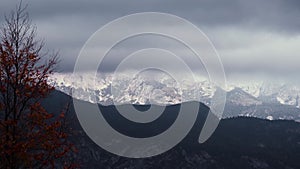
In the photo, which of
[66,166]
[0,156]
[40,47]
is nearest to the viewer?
[0,156]

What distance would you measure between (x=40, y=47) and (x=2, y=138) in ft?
28.1

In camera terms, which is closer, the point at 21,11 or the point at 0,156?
the point at 0,156

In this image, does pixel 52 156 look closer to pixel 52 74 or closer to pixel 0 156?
pixel 0 156

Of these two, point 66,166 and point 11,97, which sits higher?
point 11,97

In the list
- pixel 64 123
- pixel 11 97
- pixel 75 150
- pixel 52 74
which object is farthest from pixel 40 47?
Answer: pixel 75 150

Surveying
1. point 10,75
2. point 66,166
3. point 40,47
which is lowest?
point 66,166

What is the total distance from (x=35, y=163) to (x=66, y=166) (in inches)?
103

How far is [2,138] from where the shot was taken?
29.8m

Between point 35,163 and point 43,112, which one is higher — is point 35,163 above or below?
below

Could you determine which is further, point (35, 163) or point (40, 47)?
point (40, 47)

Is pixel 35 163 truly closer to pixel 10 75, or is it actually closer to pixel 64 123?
pixel 64 123

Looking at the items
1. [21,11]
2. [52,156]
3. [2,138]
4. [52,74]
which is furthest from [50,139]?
[21,11]

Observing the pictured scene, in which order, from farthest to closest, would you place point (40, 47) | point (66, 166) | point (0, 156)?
point (40, 47)
point (66, 166)
point (0, 156)

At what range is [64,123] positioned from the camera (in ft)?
106
